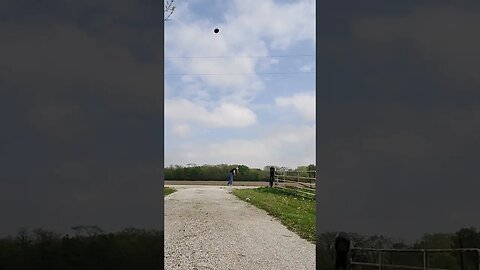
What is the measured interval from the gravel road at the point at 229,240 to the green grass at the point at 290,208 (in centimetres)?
18

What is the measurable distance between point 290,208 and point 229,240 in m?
2.99

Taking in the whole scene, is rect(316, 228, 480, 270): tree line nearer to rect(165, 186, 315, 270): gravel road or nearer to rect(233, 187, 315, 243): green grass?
rect(165, 186, 315, 270): gravel road

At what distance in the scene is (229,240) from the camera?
24.1 ft

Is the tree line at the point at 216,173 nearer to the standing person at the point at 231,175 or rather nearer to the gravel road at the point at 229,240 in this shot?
the standing person at the point at 231,175

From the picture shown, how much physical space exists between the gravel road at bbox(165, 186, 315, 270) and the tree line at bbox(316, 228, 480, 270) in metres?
1.87

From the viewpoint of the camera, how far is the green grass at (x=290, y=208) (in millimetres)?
8244
